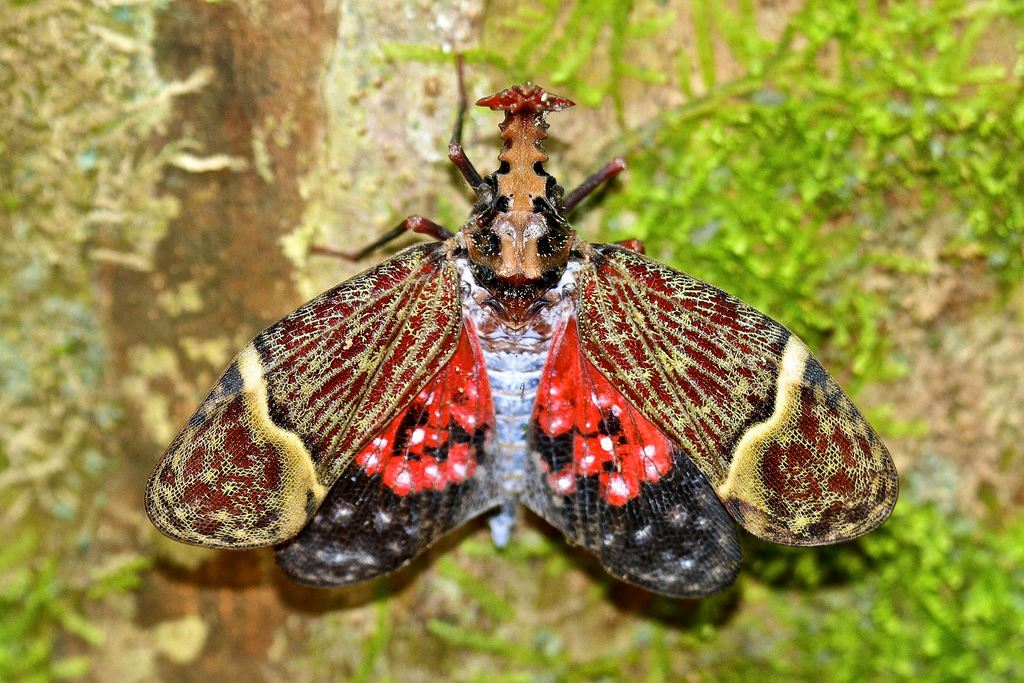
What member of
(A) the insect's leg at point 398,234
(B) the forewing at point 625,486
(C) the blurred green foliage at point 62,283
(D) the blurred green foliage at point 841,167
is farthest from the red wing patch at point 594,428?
(C) the blurred green foliage at point 62,283

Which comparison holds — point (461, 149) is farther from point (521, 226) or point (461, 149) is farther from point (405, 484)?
point (405, 484)

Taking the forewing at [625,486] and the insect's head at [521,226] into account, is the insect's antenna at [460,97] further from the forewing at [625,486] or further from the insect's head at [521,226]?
the forewing at [625,486]

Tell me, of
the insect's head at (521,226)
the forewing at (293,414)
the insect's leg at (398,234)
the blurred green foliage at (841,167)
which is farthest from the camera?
the blurred green foliage at (841,167)

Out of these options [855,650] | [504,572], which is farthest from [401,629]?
→ [855,650]

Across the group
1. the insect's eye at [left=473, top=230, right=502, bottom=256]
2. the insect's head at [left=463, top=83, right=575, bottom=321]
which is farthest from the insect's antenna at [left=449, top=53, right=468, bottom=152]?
the insect's eye at [left=473, top=230, right=502, bottom=256]

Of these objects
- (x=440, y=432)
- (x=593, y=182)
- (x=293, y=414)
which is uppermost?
(x=593, y=182)

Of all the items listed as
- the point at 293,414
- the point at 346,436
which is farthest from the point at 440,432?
the point at 293,414

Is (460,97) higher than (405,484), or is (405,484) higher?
(460,97)

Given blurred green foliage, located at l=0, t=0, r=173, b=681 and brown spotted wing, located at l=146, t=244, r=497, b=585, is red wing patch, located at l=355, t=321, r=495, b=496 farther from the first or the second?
blurred green foliage, located at l=0, t=0, r=173, b=681

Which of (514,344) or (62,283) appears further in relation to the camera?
A: (62,283)
